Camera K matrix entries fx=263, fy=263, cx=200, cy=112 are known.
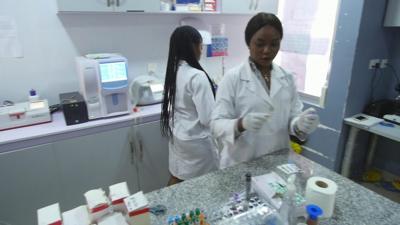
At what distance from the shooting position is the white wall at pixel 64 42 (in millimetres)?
1942

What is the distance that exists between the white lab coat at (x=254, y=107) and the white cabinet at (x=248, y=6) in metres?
1.27

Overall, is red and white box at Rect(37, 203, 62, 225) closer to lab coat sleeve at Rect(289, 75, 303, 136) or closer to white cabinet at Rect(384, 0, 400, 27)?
lab coat sleeve at Rect(289, 75, 303, 136)

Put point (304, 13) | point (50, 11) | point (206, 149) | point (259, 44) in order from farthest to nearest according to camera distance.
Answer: point (304, 13) → point (50, 11) → point (206, 149) → point (259, 44)

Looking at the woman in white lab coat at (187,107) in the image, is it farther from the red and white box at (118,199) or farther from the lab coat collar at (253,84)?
the red and white box at (118,199)

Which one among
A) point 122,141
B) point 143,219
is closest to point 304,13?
point 122,141

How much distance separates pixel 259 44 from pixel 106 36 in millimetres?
1512

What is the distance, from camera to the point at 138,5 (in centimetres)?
198

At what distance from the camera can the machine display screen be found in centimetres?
182

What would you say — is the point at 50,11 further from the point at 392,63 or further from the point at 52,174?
the point at 392,63

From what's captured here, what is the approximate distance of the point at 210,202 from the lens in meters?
1.01

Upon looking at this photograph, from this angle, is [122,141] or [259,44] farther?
[122,141]

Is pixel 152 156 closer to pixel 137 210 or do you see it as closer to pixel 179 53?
pixel 179 53

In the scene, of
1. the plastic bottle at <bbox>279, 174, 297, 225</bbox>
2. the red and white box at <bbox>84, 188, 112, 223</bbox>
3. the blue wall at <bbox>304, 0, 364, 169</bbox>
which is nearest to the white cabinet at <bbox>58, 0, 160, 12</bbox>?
the red and white box at <bbox>84, 188, 112, 223</bbox>

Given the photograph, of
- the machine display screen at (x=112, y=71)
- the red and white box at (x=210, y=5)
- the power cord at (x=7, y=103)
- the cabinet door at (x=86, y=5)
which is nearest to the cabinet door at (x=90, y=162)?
the machine display screen at (x=112, y=71)
